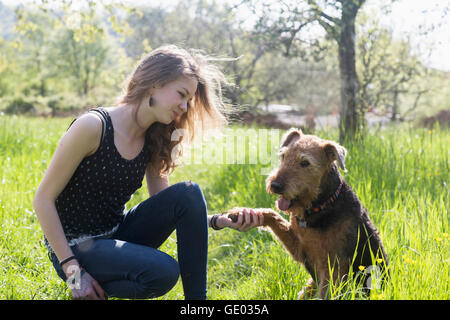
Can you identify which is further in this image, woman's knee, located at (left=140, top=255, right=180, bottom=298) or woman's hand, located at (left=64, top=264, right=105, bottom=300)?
woman's knee, located at (left=140, top=255, right=180, bottom=298)

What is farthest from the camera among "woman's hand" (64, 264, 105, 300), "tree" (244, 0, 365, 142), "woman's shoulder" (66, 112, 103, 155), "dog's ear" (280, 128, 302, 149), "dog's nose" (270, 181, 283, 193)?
"tree" (244, 0, 365, 142)

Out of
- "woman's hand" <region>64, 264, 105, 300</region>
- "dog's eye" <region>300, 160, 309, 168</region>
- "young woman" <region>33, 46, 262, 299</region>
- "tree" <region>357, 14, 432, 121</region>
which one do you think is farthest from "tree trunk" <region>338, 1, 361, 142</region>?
"tree" <region>357, 14, 432, 121</region>

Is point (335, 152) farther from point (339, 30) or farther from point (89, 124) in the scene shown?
point (339, 30)

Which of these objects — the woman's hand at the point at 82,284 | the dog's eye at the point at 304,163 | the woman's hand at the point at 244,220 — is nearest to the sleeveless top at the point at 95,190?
the woman's hand at the point at 82,284

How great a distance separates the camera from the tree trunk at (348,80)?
5.95 meters

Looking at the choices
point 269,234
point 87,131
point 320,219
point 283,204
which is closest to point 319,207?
point 320,219

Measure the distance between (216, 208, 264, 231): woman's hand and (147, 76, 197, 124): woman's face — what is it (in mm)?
773

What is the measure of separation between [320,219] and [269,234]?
114 cm

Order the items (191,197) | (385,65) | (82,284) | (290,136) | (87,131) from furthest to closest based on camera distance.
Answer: (385,65), (290,136), (191,197), (87,131), (82,284)

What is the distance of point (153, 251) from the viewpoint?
89.0 inches

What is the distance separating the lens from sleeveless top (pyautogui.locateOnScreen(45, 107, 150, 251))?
7.45 ft

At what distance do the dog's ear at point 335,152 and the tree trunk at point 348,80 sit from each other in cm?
330

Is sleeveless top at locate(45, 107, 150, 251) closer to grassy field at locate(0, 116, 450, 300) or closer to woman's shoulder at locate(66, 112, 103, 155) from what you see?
woman's shoulder at locate(66, 112, 103, 155)
